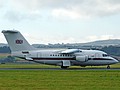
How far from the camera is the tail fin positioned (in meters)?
68.6

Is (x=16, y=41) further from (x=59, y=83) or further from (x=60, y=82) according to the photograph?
(x=59, y=83)

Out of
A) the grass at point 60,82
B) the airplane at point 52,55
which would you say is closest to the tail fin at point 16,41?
the airplane at point 52,55

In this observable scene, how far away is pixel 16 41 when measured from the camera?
69.1 meters

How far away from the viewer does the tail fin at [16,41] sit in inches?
2702

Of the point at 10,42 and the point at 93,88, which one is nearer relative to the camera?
the point at 93,88

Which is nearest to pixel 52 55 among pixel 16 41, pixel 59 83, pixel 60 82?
pixel 16 41

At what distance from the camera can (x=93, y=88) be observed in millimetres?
28047

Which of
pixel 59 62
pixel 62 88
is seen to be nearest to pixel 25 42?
pixel 59 62

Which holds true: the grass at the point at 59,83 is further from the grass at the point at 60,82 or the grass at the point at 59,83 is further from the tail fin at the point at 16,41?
the tail fin at the point at 16,41

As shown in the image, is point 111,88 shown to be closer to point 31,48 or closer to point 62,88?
point 62,88

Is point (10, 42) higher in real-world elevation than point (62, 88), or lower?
higher

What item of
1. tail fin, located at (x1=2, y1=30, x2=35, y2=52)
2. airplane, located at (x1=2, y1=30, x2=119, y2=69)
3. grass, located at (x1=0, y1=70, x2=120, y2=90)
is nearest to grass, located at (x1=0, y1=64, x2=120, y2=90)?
grass, located at (x1=0, y1=70, x2=120, y2=90)

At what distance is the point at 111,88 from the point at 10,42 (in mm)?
43440

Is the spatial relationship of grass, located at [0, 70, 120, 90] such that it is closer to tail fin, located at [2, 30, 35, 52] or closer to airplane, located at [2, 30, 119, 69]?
airplane, located at [2, 30, 119, 69]
